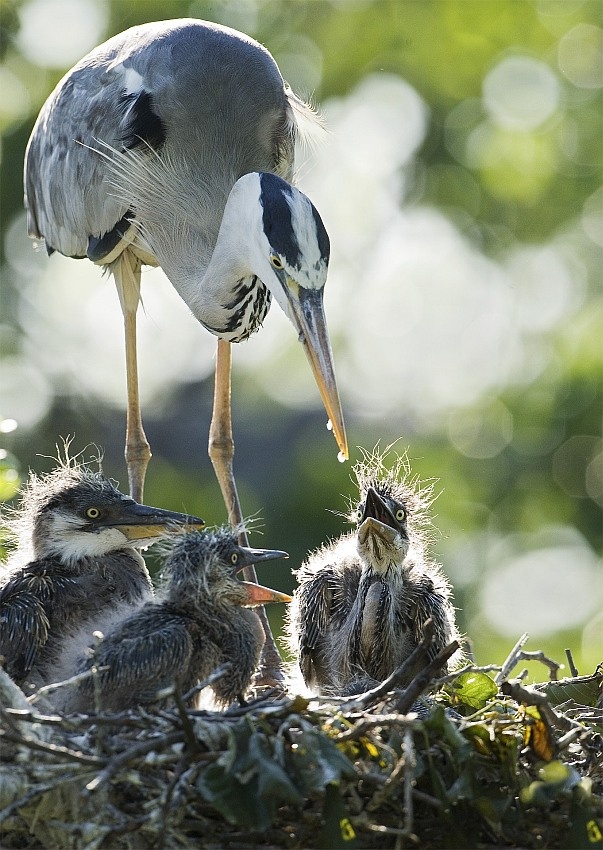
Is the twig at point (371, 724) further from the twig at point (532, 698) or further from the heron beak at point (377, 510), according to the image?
the heron beak at point (377, 510)

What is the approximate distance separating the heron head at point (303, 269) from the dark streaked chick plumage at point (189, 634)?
2.02ft

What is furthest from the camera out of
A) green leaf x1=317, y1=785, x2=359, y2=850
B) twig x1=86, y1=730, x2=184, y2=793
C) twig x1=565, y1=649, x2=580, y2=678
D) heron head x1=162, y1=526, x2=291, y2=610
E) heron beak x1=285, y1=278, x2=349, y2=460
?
twig x1=565, y1=649, x2=580, y2=678

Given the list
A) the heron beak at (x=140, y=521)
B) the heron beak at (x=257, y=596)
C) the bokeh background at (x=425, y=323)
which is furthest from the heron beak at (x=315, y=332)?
the bokeh background at (x=425, y=323)

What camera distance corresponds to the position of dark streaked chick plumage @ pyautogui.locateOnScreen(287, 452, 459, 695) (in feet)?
11.1

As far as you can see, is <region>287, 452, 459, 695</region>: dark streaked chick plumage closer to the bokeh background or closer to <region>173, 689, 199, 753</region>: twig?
<region>173, 689, 199, 753</region>: twig

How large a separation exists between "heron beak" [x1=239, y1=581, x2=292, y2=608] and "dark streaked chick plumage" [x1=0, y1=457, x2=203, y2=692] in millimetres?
313

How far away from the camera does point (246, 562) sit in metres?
3.18

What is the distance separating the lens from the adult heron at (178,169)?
14.2 feet

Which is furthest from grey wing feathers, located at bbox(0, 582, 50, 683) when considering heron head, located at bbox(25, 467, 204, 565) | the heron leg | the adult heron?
the heron leg

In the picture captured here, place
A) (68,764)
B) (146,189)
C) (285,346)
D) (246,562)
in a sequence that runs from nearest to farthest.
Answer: (68,764) < (246,562) < (146,189) < (285,346)

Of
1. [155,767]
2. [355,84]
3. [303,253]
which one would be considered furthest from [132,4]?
[155,767]

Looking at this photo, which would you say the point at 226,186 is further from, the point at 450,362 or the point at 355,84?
the point at 355,84

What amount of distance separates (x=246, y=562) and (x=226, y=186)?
5.85 feet

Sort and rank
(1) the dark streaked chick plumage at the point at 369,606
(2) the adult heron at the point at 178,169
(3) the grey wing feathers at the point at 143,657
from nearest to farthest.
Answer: (3) the grey wing feathers at the point at 143,657 < (1) the dark streaked chick plumage at the point at 369,606 < (2) the adult heron at the point at 178,169
